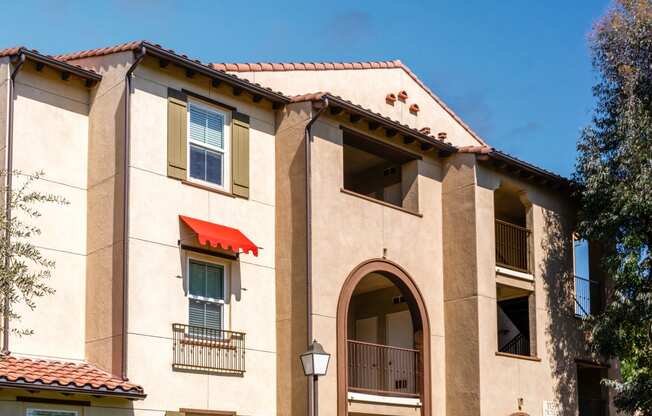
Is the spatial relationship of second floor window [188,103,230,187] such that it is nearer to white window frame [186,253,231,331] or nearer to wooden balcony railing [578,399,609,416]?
white window frame [186,253,231,331]

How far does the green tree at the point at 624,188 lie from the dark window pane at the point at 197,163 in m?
10.2

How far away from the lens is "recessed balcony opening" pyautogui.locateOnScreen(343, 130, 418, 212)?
22.9m

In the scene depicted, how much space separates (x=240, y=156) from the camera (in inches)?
789

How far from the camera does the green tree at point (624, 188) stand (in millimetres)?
23438

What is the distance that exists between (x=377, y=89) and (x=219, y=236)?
8422mm

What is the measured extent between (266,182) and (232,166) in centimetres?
107

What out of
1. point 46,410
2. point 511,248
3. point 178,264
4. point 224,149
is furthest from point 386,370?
point 46,410

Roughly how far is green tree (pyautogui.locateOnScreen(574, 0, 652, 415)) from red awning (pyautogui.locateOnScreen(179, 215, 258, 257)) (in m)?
9.62

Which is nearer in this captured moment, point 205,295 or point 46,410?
point 46,410

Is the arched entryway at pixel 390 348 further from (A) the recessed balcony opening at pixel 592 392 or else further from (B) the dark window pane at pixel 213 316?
(A) the recessed balcony opening at pixel 592 392

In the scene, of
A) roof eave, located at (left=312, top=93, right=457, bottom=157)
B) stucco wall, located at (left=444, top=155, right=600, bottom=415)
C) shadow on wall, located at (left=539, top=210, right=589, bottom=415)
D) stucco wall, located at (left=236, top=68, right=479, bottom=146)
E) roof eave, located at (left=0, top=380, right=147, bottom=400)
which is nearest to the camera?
roof eave, located at (left=0, top=380, right=147, bottom=400)

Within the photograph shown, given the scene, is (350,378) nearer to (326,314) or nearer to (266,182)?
(326,314)

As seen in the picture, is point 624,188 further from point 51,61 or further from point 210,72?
point 51,61

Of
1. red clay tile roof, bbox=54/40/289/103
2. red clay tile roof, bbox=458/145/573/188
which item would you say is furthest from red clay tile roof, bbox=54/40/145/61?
red clay tile roof, bbox=458/145/573/188
